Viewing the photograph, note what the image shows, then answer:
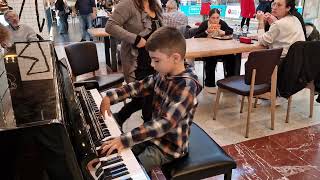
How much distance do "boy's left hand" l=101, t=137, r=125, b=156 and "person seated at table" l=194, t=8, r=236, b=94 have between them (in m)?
2.99

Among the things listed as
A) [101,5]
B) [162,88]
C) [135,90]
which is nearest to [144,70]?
[135,90]

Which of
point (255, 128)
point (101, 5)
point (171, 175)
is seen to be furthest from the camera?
point (101, 5)

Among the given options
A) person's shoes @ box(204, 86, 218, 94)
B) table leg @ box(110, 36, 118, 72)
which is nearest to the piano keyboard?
person's shoes @ box(204, 86, 218, 94)

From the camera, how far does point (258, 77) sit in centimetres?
280

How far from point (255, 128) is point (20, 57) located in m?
2.40

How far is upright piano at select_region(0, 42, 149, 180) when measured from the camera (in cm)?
83

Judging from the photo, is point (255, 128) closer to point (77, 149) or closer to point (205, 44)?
point (205, 44)

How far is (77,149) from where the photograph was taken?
3.46 ft

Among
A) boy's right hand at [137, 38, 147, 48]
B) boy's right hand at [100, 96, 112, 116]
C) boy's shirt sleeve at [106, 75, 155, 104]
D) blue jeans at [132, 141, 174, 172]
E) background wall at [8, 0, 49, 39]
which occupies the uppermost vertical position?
background wall at [8, 0, 49, 39]

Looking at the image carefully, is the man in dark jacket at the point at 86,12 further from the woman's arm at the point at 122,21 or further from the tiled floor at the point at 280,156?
the tiled floor at the point at 280,156

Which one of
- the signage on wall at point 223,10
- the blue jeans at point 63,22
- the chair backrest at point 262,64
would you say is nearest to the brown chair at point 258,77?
the chair backrest at point 262,64

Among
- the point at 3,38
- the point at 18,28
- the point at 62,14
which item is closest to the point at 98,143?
the point at 3,38

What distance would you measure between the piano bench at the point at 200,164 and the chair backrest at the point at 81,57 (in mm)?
1821

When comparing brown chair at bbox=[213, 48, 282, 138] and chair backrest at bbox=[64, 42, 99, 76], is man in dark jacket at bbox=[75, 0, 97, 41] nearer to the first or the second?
chair backrest at bbox=[64, 42, 99, 76]
